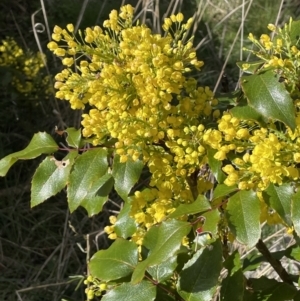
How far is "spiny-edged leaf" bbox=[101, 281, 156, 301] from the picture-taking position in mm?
1056

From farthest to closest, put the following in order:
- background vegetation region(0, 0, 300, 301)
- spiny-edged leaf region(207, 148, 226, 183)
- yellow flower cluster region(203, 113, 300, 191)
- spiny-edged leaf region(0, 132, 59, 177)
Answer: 1. background vegetation region(0, 0, 300, 301)
2. spiny-edged leaf region(0, 132, 59, 177)
3. spiny-edged leaf region(207, 148, 226, 183)
4. yellow flower cluster region(203, 113, 300, 191)

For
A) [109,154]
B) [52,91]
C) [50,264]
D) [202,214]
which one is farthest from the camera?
[52,91]

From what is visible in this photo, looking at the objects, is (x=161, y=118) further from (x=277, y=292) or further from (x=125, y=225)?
(x=277, y=292)

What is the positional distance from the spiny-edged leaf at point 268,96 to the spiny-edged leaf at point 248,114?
2 cm

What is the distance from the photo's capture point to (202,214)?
101cm

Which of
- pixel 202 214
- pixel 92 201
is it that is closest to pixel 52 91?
pixel 92 201

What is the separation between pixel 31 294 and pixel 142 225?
5.88 ft

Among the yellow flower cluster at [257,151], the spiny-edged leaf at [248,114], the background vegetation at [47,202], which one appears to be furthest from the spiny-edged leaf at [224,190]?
the background vegetation at [47,202]

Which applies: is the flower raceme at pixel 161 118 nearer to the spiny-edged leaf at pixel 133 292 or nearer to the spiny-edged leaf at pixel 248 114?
the spiny-edged leaf at pixel 248 114

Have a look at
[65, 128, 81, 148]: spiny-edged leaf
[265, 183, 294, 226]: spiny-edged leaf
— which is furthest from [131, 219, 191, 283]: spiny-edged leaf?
[65, 128, 81, 148]: spiny-edged leaf

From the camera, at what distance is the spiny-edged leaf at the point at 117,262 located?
1.11 m

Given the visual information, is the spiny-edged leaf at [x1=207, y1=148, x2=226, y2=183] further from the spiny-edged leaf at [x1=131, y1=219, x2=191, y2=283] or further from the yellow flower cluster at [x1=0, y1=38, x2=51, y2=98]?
the yellow flower cluster at [x1=0, y1=38, x2=51, y2=98]

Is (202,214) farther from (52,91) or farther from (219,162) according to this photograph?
(52,91)

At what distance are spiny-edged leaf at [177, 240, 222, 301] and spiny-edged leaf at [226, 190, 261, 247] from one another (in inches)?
3.6
